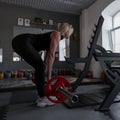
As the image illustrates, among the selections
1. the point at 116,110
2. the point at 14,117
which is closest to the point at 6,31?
the point at 14,117

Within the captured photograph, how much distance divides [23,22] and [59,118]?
151 inches

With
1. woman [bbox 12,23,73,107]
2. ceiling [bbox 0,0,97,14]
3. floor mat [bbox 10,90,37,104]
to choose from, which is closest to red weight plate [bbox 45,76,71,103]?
woman [bbox 12,23,73,107]

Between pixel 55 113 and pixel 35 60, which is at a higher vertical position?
pixel 35 60

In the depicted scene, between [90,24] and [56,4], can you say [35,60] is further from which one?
[90,24]

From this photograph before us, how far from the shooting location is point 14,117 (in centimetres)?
159

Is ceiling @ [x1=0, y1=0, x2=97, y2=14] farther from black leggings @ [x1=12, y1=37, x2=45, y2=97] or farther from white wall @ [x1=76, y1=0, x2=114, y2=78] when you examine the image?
black leggings @ [x1=12, y1=37, x2=45, y2=97]

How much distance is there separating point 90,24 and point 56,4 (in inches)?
49.2

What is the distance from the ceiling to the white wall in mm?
211

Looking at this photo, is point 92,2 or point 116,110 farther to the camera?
point 92,2

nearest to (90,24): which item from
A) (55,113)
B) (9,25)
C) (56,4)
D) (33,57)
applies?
(56,4)

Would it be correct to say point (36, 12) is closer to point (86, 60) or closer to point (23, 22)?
point (23, 22)

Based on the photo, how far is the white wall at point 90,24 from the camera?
14.2 ft

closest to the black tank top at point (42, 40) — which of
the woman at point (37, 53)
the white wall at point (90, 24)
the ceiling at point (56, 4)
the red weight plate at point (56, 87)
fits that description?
the woman at point (37, 53)

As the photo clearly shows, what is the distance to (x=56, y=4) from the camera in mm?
4605
